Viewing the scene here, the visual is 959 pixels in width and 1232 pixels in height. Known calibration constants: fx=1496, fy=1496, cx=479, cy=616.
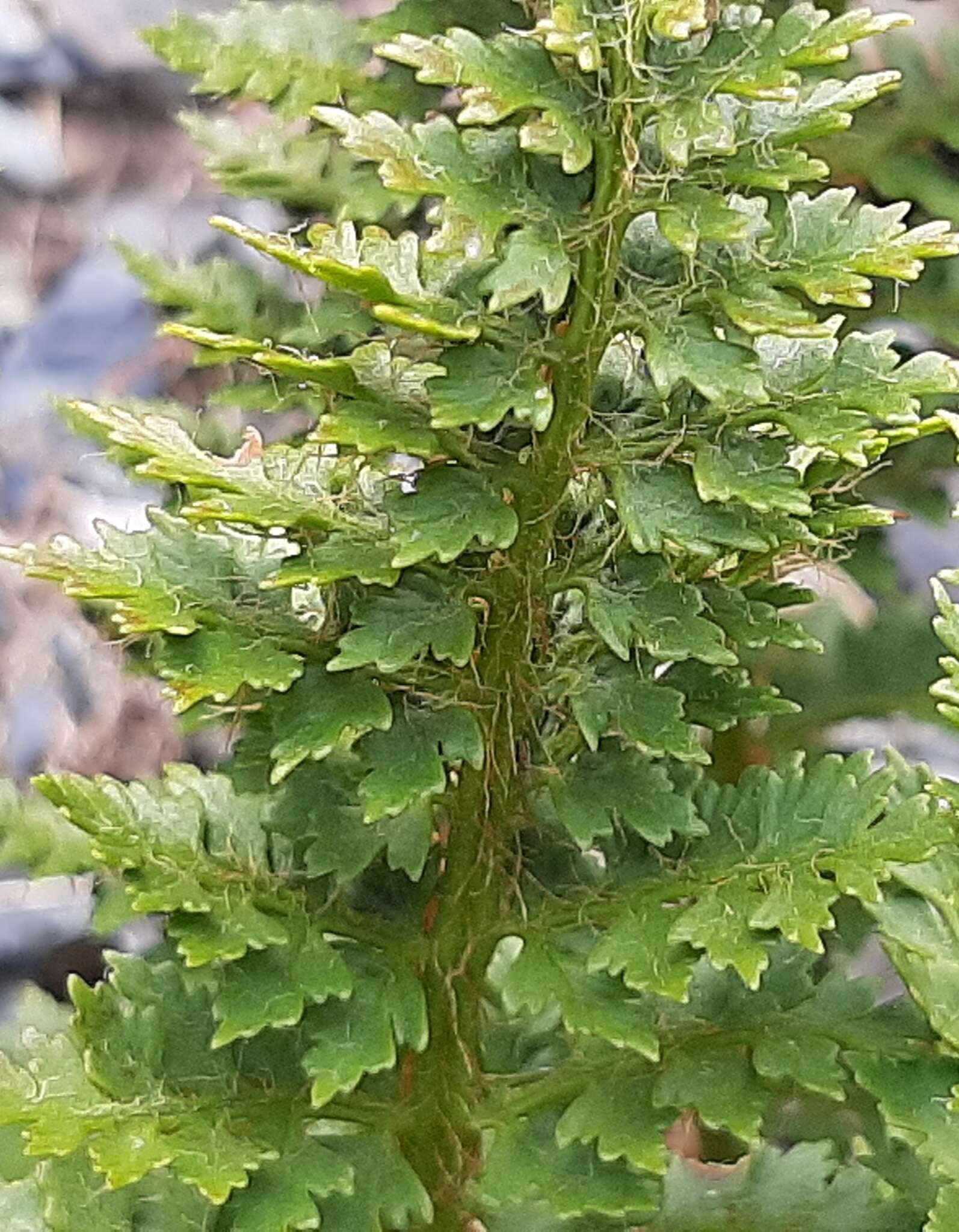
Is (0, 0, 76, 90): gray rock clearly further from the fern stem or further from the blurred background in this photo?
the fern stem

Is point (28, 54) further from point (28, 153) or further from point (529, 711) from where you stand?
point (529, 711)

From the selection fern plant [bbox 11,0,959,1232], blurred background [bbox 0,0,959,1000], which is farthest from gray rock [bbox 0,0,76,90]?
fern plant [bbox 11,0,959,1232]

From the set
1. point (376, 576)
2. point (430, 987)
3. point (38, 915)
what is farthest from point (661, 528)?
point (38, 915)

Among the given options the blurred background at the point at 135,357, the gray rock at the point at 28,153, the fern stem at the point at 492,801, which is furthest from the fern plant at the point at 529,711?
the gray rock at the point at 28,153

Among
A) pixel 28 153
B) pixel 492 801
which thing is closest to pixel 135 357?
pixel 28 153

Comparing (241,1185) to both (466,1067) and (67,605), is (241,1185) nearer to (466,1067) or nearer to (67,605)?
(466,1067)
